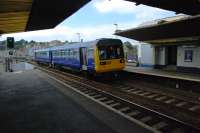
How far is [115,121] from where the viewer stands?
8.95 m

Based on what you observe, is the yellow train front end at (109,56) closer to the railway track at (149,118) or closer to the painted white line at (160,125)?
the railway track at (149,118)

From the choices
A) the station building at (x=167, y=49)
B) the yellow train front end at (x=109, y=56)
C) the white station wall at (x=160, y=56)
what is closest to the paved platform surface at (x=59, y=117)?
the yellow train front end at (x=109, y=56)

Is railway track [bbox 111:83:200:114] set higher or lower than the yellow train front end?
lower

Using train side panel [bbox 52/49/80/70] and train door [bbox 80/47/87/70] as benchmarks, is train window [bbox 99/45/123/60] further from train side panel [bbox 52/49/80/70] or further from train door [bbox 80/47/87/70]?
train side panel [bbox 52/49/80/70]

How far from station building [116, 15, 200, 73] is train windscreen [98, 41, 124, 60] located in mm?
4186

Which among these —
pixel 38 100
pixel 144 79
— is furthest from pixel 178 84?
pixel 38 100

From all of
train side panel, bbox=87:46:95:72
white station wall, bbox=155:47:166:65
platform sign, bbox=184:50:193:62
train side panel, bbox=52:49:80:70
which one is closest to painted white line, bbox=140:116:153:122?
train side panel, bbox=87:46:95:72

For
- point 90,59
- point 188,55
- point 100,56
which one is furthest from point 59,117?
point 188,55

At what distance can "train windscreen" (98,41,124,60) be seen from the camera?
765 inches

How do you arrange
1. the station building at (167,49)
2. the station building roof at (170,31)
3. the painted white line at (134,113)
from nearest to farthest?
1. the painted white line at (134,113)
2. the station building roof at (170,31)
3. the station building at (167,49)

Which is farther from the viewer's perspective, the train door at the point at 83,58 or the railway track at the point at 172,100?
the train door at the point at 83,58

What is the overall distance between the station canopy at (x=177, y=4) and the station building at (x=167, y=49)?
5684 mm

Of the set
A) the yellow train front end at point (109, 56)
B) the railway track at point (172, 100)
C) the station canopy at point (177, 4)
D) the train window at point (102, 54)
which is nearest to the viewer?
the railway track at point (172, 100)

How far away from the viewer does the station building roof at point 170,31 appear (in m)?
20.5
